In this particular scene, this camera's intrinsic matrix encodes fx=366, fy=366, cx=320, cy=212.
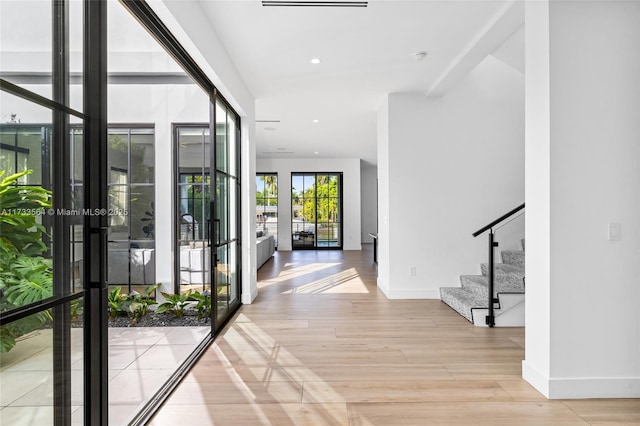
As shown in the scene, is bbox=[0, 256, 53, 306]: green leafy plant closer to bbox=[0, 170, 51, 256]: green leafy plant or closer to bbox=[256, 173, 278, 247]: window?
bbox=[0, 170, 51, 256]: green leafy plant

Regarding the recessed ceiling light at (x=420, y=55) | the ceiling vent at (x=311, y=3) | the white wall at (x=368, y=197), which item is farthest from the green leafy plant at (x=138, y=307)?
the white wall at (x=368, y=197)

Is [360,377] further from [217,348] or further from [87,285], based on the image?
[87,285]

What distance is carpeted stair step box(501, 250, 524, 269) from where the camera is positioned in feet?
16.2

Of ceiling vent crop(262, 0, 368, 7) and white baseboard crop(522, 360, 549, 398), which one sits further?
ceiling vent crop(262, 0, 368, 7)

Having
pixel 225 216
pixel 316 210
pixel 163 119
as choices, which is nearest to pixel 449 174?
pixel 225 216

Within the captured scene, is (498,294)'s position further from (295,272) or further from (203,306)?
(295,272)

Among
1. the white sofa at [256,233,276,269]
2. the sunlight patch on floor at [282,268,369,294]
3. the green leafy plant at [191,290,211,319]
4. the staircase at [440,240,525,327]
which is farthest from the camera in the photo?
the white sofa at [256,233,276,269]

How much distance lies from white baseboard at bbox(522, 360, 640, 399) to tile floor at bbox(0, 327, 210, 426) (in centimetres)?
267

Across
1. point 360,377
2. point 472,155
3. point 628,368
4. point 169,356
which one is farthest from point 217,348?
point 472,155

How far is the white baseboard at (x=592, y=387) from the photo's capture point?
237 cm

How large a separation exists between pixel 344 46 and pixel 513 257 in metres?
3.57

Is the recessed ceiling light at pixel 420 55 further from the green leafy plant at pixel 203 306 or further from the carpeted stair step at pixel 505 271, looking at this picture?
the green leafy plant at pixel 203 306

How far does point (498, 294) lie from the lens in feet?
13.0

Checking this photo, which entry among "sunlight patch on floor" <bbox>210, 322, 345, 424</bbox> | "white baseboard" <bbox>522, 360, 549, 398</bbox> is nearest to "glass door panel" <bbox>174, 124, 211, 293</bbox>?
"sunlight patch on floor" <bbox>210, 322, 345, 424</bbox>
